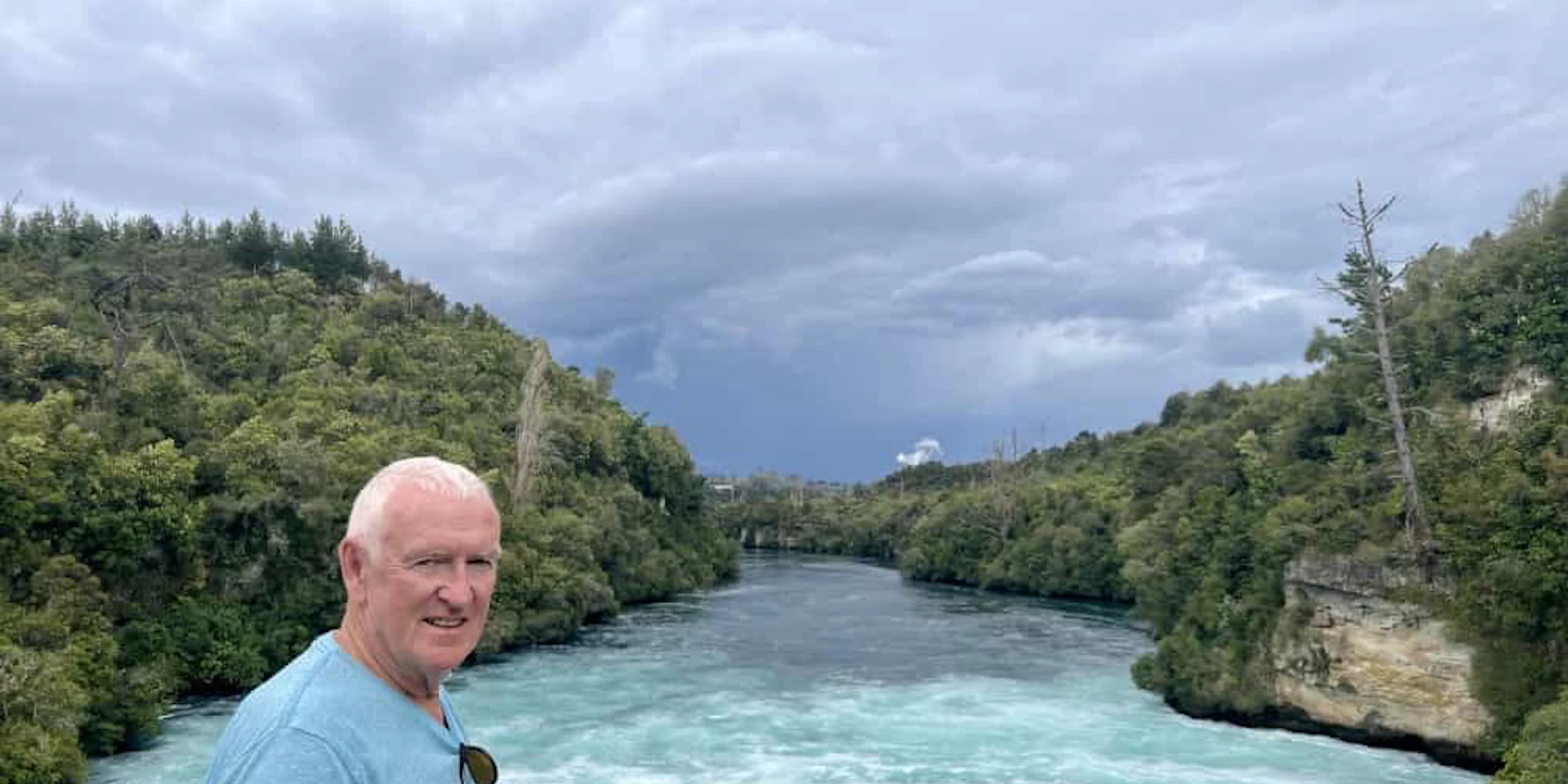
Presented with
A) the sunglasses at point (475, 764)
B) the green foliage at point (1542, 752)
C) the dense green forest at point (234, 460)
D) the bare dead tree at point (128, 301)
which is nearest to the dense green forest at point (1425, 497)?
the green foliage at point (1542, 752)

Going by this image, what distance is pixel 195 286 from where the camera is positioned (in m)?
47.4

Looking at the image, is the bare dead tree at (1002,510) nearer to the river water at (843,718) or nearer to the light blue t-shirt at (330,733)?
the river water at (843,718)

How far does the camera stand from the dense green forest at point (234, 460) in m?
19.3

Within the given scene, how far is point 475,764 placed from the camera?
2086mm

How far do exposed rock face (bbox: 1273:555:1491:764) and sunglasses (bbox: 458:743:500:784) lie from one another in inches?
805

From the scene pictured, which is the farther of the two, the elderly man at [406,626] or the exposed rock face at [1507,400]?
the exposed rock face at [1507,400]

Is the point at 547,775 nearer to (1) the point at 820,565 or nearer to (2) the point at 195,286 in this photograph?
(2) the point at 195,286

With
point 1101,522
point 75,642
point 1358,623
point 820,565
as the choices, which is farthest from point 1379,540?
point 820,565

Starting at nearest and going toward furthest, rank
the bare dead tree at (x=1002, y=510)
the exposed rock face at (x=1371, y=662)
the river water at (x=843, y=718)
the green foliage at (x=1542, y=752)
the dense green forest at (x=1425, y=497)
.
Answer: the green foliage at (x=1542, y=752)
the dense green forest at (x=1425, y=497)
the exposed rock face at (x=1371, y=662)
the river water at (x=843, y=718)
the bare dead tree at (x=1002, y=510)

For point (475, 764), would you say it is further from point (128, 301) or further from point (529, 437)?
point (128, 301)

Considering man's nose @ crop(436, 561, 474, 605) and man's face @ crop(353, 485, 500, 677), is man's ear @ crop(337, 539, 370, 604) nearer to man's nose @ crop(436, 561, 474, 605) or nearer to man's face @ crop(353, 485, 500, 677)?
man's face @ crop(353, 485, 500, 677)

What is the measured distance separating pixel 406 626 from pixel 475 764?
0.31 meters

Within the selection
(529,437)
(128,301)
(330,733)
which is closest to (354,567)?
(330,733)

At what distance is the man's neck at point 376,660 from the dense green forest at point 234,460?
16023mm
